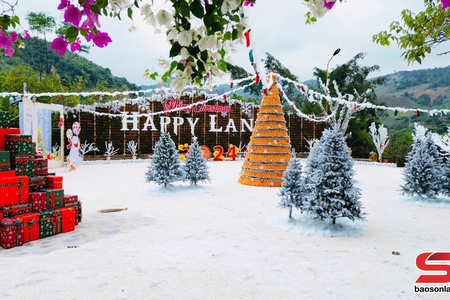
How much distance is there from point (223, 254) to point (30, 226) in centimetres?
291

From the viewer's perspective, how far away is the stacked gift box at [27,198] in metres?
4.95

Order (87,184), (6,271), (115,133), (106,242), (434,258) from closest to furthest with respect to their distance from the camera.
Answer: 1. (6,271)
2. (434,258)
3. (106,242)
4. (87,184)
5. (115,133)

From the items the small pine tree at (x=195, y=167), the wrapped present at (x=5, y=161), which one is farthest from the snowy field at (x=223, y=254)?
the small pine tree at (x=195, y=167)

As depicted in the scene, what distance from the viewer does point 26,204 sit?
529 centimetres

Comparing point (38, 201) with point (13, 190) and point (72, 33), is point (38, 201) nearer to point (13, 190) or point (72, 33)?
point (13, 190)

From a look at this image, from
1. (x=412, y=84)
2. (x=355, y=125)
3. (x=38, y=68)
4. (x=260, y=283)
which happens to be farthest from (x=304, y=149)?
(x=412, y=84)

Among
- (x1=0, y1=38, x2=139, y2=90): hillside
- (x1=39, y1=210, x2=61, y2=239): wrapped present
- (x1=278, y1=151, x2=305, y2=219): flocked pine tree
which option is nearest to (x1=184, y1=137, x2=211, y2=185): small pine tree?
(x1=278, y1=151, x2=305, y2=219): flocked pine tree

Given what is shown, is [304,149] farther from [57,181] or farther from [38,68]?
[38,68]

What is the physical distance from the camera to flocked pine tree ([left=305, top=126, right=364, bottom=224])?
551 cm

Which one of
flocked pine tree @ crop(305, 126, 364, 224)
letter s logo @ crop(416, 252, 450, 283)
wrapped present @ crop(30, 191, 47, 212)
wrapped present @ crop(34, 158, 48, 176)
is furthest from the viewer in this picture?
wrapped present @ crop(34, 158, 48, 176)

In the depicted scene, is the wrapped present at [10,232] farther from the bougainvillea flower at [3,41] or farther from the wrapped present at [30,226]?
the bougainvillea flower at [3,41]

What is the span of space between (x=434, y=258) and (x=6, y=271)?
210 inches

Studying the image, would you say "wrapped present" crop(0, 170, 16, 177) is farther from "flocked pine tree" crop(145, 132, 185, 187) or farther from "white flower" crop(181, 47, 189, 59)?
"white flower" crop(181, 47, 189, 59)

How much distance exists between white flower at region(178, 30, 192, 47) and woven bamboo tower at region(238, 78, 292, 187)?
910 centimetres
